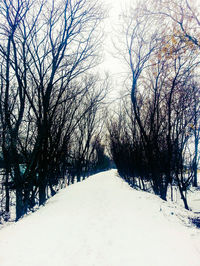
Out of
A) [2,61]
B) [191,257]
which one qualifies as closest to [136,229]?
[191,257]

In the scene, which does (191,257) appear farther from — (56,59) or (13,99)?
(13,99)

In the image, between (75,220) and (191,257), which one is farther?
(75,220)

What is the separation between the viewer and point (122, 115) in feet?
71.9

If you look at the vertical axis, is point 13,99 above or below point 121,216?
above

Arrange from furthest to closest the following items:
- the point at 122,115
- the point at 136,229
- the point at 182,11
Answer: the point at 122,115 < the point at 182,11 < the point at 136,229

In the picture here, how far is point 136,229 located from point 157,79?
8.91m

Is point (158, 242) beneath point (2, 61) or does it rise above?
beneath

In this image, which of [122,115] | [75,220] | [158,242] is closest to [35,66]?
[75,220]

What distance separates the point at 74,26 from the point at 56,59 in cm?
187

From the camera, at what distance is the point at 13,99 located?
35.1 feet

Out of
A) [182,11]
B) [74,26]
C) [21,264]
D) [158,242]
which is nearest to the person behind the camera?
[21,264]

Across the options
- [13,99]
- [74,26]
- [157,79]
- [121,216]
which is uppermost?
[74,26]

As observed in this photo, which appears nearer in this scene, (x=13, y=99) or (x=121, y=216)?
(x=121, y=216)

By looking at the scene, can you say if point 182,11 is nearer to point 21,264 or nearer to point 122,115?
point 21,264
